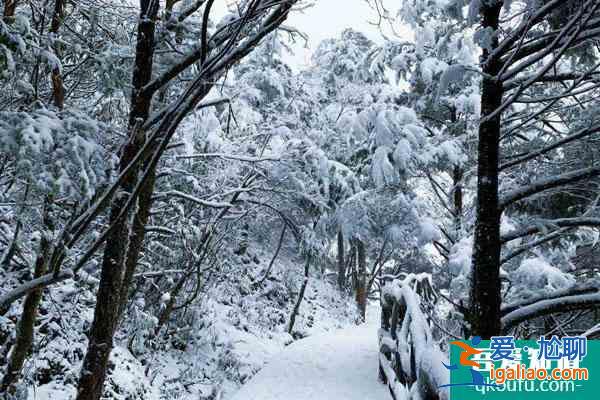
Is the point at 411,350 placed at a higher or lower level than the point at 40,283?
lower

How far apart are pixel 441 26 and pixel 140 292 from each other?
28.9 feet

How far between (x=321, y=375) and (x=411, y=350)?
134 inches

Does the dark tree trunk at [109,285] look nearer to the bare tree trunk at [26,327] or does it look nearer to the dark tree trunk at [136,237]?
the bare tree trunk at [26,327]

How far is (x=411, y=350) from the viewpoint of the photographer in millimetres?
5055

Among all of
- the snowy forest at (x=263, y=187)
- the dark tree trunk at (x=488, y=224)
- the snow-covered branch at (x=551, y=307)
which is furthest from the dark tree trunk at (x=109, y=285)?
the snow-covered branch at (x=551, y=307)

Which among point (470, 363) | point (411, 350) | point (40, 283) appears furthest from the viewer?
point (411, 350)

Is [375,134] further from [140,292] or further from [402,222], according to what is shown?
[140,292]

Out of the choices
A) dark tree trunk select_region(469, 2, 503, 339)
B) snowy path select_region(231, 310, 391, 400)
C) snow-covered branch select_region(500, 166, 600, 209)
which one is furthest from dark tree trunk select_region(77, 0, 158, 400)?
snowy path select_region(231, 310, 391, 400)

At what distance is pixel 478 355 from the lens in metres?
3.08

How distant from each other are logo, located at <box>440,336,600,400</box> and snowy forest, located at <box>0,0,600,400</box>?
0.18 metres

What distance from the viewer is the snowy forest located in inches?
115

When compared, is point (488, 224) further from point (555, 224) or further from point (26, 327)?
point (26, 327)

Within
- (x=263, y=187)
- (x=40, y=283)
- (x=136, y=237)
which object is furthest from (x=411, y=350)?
(x=263, y=187)

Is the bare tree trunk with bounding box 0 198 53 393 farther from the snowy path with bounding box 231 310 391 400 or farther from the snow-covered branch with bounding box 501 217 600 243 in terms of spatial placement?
the snow-covered branch with bounding box 501 217 600 243
